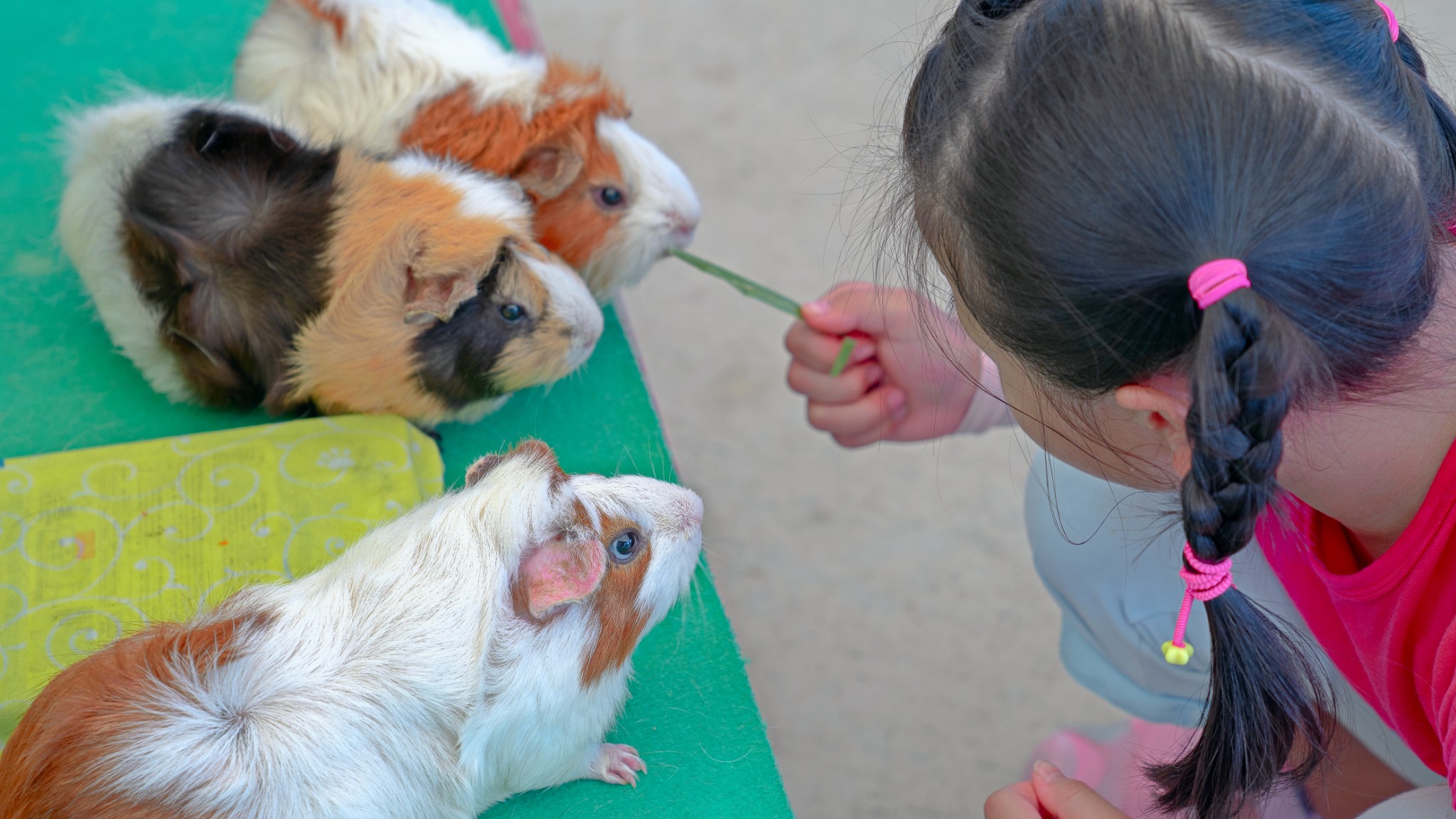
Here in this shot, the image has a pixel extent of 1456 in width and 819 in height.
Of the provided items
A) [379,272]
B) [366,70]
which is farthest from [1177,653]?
[366,70]

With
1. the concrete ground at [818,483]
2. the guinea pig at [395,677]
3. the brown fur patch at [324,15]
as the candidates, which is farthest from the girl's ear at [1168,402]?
the brown fur patch at [324,15]

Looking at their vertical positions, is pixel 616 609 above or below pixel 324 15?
below

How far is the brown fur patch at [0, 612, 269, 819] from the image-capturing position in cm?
87

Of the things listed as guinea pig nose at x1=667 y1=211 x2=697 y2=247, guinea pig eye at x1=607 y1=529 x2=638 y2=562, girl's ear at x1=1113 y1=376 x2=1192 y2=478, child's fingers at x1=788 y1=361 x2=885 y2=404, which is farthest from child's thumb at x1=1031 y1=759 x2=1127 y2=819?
guinea pig nose at x1=667 y1=211 x2=697 y2=247

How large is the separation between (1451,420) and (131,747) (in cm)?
126

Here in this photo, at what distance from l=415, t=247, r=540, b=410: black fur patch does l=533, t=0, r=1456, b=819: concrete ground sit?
1.76 ft

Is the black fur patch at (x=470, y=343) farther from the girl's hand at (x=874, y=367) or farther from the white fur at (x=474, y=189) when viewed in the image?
the girl's hand at (x=874, y=367)

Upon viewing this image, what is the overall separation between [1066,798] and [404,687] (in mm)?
707

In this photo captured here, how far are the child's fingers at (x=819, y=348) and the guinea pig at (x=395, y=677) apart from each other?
580 millimetres

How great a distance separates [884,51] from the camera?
11.7 ft

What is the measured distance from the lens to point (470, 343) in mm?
1406

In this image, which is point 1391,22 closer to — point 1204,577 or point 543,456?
point 1204,577

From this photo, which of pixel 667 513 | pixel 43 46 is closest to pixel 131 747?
pixel 667 513

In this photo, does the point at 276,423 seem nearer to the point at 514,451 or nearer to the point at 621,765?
the point at 514,451
